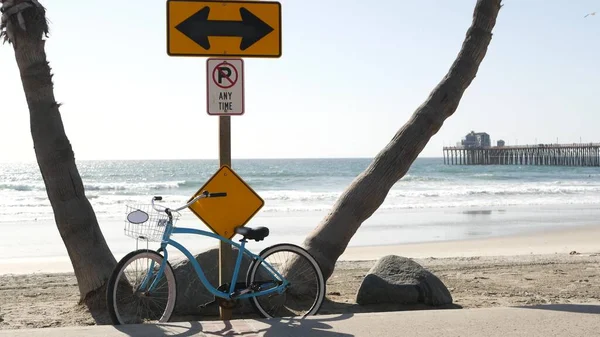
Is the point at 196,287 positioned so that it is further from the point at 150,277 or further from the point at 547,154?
the point at 547,154

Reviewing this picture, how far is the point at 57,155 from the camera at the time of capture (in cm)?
721

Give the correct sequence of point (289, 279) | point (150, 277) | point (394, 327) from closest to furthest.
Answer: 1. point (394, 327)
2. point (150, 277)
3. point (289, 279)

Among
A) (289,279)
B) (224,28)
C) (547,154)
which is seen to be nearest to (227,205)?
(289,279)

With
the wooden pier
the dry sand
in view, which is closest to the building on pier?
the wooden pier

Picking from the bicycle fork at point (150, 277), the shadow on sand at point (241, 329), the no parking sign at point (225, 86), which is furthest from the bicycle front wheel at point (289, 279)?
the no parking sign at point (225, 86)

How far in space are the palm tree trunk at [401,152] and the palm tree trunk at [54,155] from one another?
2269 millimetres

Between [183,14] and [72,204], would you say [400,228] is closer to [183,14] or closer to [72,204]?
[72,204]

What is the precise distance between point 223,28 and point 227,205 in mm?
1378

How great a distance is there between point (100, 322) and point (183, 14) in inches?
116

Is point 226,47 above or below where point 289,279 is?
above

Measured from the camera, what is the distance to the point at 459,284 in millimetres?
9281

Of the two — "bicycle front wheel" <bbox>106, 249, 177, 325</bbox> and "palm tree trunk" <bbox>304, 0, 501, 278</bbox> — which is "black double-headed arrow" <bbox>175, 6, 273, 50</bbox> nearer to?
"bicycle front wheel" <bbox>106, 249, 177, 325</bbox>

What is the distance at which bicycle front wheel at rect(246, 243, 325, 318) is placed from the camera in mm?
5941

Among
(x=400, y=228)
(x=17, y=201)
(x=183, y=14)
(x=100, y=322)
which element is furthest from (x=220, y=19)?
(x=17, y=201)
